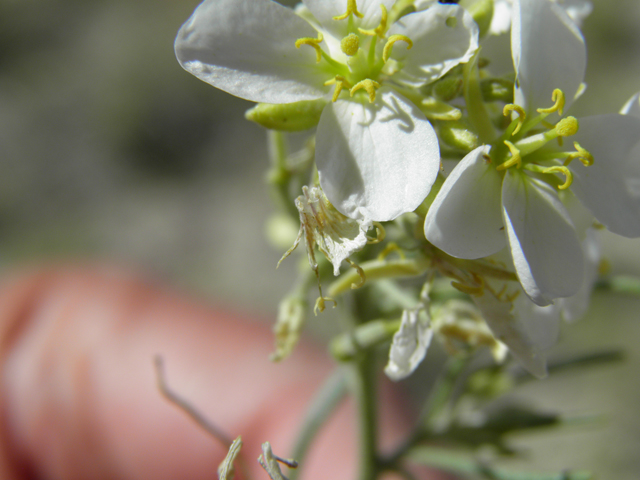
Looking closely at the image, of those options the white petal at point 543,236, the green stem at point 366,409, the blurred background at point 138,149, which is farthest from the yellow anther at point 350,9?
the blurred background at point 138,149

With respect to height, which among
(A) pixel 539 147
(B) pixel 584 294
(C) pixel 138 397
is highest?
(A) pixel 539 147

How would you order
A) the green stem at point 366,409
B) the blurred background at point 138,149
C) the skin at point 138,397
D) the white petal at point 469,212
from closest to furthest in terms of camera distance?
the white petal at point 469,212
the green stem at point 366,409
the skin at point 138,397
the blurred background at point 138,149

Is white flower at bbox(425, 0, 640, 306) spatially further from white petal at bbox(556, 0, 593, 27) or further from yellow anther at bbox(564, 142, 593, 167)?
white petal at bbox(556, 0, 593, 27)

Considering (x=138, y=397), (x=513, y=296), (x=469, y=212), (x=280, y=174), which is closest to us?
(x=469, y=212)

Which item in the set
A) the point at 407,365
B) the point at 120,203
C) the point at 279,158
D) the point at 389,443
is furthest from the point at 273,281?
the point at 407,365

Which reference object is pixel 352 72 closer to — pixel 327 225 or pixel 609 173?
pixel 327 225

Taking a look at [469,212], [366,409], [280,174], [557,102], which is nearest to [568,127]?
[557,102]

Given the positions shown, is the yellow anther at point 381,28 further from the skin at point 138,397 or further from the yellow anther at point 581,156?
the skin at point 138,397
